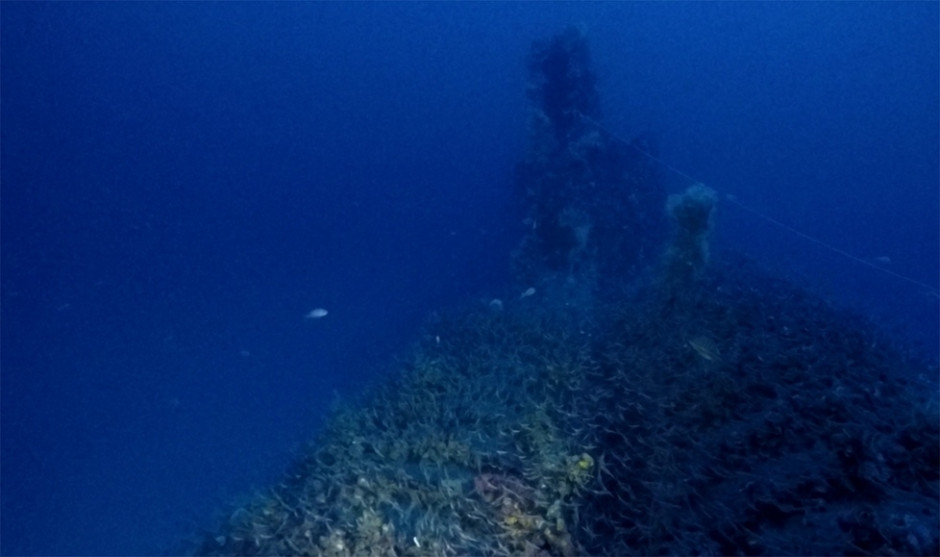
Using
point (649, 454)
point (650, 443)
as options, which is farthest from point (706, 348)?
point (649, 454)

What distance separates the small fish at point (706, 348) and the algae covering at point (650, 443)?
33 mm

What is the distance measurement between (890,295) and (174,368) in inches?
1596

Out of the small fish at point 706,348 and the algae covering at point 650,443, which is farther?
the small fish at point 706,348

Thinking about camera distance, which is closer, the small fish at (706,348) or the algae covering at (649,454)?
the algae covering at (649,454)

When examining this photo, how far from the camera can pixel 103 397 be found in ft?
96.7

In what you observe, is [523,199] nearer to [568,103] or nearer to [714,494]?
[568,103]

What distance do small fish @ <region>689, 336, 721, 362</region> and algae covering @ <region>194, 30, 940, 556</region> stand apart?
33mm

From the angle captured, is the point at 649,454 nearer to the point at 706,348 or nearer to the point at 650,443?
the point at 650,443

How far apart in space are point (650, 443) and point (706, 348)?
6.12 feet

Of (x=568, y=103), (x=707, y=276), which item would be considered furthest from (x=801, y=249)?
(x=707, y=276)

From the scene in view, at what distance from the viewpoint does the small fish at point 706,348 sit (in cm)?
720

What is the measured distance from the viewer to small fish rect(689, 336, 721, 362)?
720cm

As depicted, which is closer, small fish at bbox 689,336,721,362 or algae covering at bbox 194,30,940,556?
algae covering at bbox 194,30,940,556

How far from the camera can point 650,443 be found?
6156 millimetres
